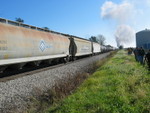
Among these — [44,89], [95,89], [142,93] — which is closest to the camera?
[142,93]

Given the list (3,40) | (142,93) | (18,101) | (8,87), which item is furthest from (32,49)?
(142,93)

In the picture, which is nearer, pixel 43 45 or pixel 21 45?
pixel 21 45

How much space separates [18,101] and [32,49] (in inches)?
274

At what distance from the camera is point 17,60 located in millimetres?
11977

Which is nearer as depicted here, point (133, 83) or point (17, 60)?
point (133, 83)

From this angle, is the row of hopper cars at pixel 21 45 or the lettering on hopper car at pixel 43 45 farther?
the lettering on hopper car at pixel 43 45

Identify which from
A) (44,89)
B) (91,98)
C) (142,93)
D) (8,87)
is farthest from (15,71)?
(142,93)

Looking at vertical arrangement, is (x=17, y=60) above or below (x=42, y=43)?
below

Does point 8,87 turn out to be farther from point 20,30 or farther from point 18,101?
point 20,30

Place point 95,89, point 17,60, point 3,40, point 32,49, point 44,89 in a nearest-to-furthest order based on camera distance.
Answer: point 95,89 → point 44,89 → point 3,40 → point 17,60 → point 32,49

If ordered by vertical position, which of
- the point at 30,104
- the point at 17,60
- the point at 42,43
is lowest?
the point at 30,104

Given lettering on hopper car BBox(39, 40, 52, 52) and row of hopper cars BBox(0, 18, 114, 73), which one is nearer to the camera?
row of hopper cars BBox(0, 18, 114, 73)

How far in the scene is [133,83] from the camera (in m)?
7.64

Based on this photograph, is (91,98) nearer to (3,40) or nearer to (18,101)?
(18,101)
